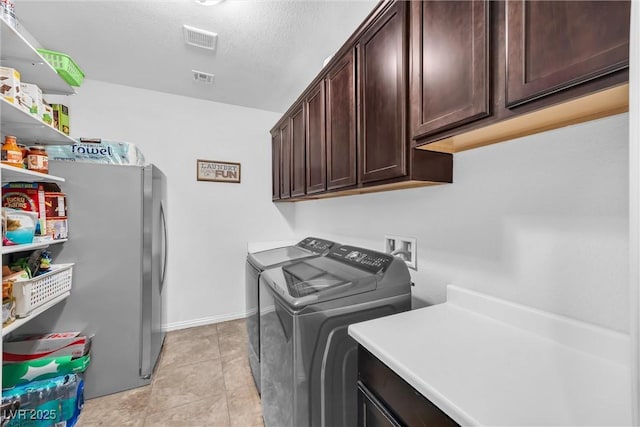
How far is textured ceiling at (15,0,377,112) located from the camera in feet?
5.44

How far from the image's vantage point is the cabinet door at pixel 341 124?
1.53 m

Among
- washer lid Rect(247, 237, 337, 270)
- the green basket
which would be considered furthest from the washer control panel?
the green basket

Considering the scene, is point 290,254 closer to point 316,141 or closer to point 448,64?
point 316,141

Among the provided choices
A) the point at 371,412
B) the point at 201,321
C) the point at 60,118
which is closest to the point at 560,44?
the point at 371,412

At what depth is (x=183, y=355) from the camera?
2365mm

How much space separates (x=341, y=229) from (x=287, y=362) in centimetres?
127

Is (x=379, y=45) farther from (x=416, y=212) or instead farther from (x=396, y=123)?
(x=416, y=212)

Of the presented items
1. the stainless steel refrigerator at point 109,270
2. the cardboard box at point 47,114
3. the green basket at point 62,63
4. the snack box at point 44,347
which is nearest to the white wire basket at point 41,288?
the stainless steel refrigerator at point 109,270

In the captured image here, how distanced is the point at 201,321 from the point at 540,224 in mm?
3176

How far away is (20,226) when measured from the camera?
1.39m

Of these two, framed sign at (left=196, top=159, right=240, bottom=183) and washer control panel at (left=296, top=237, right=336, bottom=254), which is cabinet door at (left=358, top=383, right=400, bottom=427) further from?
framed sign at (left=196, top=159, right=240, bottom=183)

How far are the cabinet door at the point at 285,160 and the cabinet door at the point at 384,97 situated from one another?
1256 millimetres

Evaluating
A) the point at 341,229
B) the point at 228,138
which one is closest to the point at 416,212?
the point at 341,229

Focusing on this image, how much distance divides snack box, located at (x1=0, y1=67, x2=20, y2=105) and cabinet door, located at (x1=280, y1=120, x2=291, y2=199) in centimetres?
175
